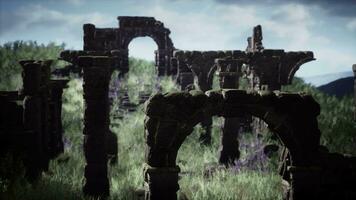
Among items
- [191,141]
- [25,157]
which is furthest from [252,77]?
[25,157]

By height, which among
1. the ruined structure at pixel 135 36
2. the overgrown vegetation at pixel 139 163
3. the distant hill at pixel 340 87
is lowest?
the overgrown vegetation at pixel 139 163

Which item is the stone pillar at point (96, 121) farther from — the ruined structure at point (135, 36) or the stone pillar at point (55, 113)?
the ruined structure at point (135, 36)

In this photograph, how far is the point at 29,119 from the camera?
9.49m

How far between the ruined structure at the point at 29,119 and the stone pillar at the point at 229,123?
5521 mm

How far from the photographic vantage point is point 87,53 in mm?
10047

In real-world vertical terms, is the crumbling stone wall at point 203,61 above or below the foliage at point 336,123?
above

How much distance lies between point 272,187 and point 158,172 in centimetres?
445

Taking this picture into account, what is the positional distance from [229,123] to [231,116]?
617 centimetres

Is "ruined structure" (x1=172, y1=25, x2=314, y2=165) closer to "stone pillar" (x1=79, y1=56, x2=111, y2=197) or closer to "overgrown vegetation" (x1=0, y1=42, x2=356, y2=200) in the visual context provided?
"overgrown vegetation" (x1=0, y1=42, x2=356, y2=200)

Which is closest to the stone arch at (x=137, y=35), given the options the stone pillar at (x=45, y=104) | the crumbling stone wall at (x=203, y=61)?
the crumbling stone wall at (x=203, y=61)

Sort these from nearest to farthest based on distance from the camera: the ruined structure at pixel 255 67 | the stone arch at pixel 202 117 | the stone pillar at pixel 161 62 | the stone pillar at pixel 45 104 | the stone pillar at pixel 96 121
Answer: the stone arch at pixel 202 117 < the stone pillar at pixel 96 121 < the stone pillar at pixel 45 104 < the ruined structure at pixel 255 67 < the stone pillar at pixel 161 62

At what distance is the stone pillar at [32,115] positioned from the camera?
936cm

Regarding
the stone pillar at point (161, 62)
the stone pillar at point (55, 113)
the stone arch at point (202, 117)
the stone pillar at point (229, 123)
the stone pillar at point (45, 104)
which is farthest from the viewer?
the stone pillar at point (161, 62)

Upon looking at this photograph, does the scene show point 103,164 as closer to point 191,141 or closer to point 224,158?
point 224,158
